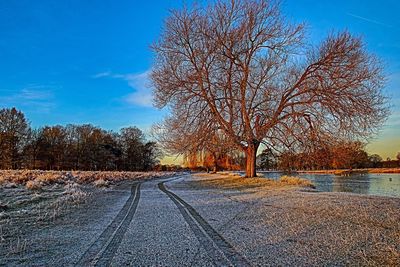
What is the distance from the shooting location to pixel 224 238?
6.78m

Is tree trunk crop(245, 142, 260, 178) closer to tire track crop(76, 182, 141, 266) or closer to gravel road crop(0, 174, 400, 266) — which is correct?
gravel road crop(0, 174, 400, 266)

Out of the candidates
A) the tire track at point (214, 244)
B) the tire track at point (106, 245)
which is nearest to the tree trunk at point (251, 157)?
the tire track at point (214, 244)

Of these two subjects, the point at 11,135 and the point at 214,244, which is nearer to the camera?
the point at 214,244

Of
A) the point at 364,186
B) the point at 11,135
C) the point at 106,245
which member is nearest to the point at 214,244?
the point at 106,245

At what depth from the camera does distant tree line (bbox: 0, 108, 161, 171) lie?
54562mm

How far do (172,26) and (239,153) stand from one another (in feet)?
36.4

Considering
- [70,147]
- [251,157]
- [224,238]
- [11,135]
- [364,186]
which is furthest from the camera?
[70,147]

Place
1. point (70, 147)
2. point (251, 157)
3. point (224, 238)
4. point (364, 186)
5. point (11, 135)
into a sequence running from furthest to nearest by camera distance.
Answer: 1. point (70, 147)
2. point (11, 135)
3. point (251, 157)
4. point (364, 186)
5. point (224, 238)

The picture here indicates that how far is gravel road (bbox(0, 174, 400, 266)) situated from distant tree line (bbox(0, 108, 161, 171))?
129ft

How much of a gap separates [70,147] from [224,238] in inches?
2773

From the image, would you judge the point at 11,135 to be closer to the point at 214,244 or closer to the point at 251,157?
the point at 251,157

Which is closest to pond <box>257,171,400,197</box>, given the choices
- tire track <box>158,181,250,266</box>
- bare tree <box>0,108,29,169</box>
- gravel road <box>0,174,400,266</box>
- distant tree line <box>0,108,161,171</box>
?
gravel road <box>0,174,400,266</box>

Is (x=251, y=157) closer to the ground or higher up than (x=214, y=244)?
higher up

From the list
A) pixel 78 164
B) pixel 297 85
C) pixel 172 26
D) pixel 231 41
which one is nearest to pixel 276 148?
pixel 297 85
